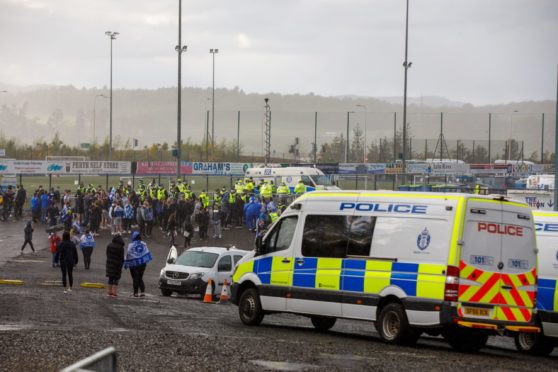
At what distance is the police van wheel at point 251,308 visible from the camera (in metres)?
19.6

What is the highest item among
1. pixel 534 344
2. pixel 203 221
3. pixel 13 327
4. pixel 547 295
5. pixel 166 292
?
pixel 547 295

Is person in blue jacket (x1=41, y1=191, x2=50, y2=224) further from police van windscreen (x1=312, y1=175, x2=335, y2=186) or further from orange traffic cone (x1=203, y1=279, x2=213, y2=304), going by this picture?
→ orange traffic cone (x1=203, y1=279, x2=213, y2=304)

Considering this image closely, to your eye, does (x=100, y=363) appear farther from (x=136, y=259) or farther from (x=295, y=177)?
(x=295, y=177)

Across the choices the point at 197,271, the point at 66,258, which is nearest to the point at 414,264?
the point at 66,258

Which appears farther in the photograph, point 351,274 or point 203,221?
point 203,221

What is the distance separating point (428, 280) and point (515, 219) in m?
1.73

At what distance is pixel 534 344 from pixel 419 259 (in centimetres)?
300

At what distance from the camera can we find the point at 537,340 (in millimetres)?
18094

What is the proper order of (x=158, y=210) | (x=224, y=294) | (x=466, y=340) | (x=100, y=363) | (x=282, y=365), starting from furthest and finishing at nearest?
(x=158, y=210) < (x=224, y=294) < (x=466, y=340) < (x=282, y=365) < (x=100, y=363)

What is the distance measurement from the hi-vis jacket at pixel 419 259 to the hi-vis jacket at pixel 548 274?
0.83 metres

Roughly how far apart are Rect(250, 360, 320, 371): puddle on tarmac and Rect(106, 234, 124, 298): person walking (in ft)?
38.1

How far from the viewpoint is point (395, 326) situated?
17.2 m

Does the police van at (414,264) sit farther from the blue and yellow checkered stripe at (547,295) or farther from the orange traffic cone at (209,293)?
the orange traffic cone at (209,293)

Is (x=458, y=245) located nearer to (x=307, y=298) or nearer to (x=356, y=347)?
(x=356, y=347)
